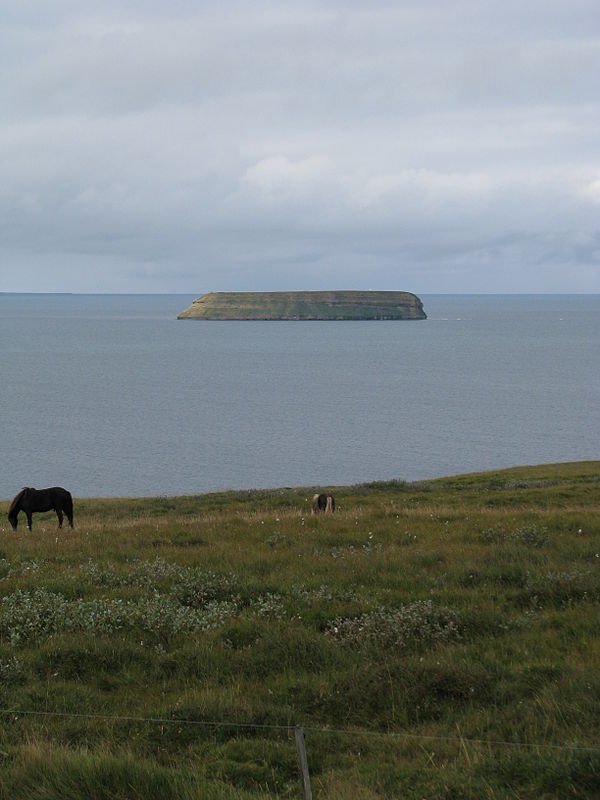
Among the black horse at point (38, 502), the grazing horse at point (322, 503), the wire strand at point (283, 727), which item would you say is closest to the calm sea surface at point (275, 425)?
the grazing horse at point (322, 503)

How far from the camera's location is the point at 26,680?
995 cm

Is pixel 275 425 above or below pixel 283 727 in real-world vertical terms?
above

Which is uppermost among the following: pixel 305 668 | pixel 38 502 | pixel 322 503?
pixel 38 502

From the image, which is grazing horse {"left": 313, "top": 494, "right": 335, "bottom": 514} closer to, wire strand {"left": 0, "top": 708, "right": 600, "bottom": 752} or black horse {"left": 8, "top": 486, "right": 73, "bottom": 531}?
black horse {"left": 8, "top": 486, "right": 73, "bottom": 531}

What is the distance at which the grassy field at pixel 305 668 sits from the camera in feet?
24.2

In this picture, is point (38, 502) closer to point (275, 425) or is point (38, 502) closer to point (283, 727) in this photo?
point (283, 727)

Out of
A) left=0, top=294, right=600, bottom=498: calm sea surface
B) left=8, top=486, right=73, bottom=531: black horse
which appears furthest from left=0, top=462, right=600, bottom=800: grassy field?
left=0, top=294, right=600, bottom=498: calm sea surface

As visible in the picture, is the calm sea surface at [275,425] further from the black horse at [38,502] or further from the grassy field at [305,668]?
the grassy field at [305,668]

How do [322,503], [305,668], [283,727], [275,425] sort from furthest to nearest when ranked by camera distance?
[275,425]
[322,503]
[305,668]
[283,727]

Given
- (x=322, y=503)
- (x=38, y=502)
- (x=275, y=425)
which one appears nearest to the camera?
(x=38, y=502)

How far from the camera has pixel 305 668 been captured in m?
10.2

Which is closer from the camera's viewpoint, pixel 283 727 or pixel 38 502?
pixel 283 727

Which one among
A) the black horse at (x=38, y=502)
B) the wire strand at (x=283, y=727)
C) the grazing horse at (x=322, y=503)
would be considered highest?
the black horse at (x=38, y=502)

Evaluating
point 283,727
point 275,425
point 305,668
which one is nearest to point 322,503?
point 305,668
